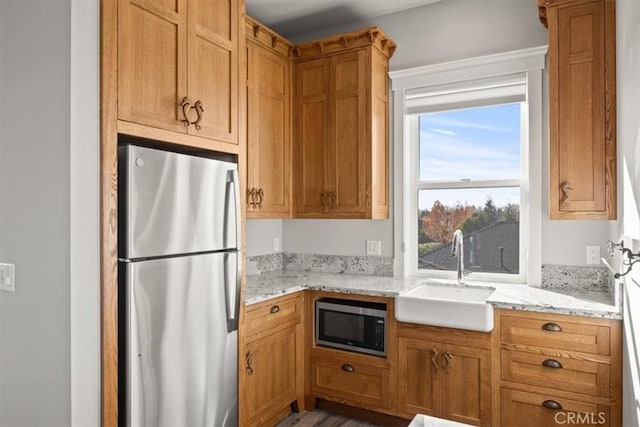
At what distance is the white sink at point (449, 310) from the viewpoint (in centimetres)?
241

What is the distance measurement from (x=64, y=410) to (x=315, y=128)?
2347 mm

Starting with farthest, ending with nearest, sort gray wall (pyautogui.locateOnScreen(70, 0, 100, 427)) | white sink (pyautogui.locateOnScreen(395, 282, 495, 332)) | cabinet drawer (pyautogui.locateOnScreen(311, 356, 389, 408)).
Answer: cabinet drawer (pyautogui.locateOnScreen(311, 356, 389, 408)) < white sink (pyautogui.locateOnScreen(395, 282, 495, 332)) < gray wall (pyautogui.locateOnScreen(70, 0, 100, 427))

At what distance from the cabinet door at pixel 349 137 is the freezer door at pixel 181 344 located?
45.5 inches

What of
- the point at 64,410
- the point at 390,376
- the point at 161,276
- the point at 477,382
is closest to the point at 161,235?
the point at 161,276

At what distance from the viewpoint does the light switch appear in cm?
179

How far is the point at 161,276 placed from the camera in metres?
1.83

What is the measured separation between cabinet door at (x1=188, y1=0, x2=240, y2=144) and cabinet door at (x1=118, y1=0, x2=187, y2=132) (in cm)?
7

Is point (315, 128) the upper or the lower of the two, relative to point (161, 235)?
→ upper

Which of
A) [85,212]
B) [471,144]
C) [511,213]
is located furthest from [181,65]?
[511,213]

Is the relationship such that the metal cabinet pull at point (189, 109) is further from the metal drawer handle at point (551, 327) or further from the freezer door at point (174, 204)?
the metal drawer handle at point (551, 327)

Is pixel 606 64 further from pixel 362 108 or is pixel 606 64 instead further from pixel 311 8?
pixel 311 8

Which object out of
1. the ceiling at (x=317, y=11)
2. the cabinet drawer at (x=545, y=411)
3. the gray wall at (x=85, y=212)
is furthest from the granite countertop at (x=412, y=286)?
the ceiling at (x=317, y=11)

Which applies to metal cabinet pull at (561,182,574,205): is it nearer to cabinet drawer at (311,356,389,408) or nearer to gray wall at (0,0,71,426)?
cabinet drawer at (311,356,389,408)

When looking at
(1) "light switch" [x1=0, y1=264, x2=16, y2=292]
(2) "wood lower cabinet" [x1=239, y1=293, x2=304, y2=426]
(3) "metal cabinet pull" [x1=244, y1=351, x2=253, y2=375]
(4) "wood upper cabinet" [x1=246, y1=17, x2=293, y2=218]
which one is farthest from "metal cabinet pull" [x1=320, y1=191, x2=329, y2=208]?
(1) "light switch" [x1=0, y1=264, x2=16, y2=292]
